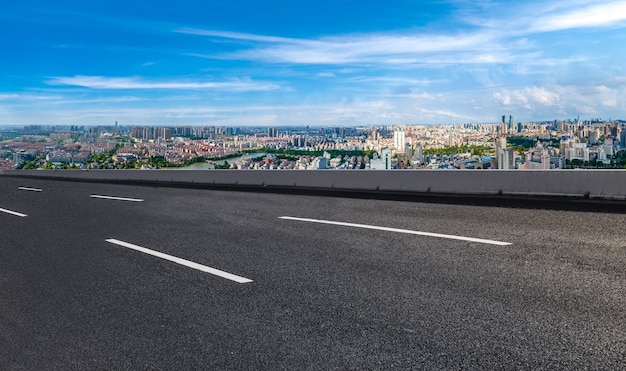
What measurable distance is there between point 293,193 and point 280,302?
36.8ft

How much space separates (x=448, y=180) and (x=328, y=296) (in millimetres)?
9705

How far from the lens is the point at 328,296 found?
5289 mm

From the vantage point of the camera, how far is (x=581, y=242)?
733 cm

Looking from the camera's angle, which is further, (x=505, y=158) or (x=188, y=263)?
Result: (x=505, y=158)

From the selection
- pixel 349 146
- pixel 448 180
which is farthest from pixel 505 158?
pixel 349 146

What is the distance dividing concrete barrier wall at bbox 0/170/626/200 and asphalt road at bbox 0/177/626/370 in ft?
7.67

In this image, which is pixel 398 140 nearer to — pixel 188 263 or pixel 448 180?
pixel 448 180

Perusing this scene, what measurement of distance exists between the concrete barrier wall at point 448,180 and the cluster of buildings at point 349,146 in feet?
1.46

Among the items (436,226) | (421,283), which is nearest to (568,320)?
(421,283)

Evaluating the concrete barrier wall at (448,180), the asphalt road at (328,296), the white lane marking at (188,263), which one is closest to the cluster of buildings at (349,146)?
the concrete barrier wall at (448,180)

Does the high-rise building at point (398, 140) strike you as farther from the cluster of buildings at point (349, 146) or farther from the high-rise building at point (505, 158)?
the high-rise building at point (505, 158)

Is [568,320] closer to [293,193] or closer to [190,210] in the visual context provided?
[190,210]

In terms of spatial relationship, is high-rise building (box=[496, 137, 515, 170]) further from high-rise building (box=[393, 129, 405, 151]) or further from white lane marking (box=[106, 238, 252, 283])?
white lane marking (box=[106, 238, 252, 283])

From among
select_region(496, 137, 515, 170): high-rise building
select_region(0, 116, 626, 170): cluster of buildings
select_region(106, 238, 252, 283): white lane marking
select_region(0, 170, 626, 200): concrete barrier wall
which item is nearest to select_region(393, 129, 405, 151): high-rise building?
select_region(0, 116, 626, 170): cluster of buildings
